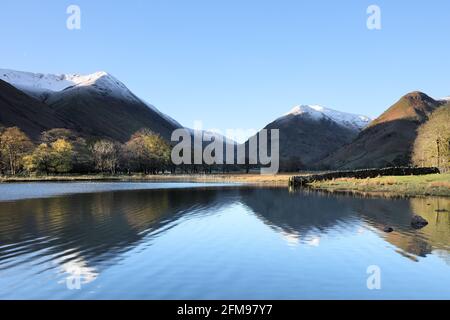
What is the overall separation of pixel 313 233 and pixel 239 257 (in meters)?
9.82

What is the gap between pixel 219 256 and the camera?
78.5ft

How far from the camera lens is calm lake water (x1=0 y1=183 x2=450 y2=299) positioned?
56.6ft

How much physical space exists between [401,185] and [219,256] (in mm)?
59808

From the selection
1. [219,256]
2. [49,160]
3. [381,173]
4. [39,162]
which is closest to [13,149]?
[39,162]

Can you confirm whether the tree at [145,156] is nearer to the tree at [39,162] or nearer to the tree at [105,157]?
the tree at [105,157]

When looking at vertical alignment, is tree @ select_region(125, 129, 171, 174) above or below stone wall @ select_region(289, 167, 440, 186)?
above

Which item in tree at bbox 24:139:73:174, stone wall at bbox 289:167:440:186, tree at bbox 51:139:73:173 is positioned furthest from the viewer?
tree at bbox 51:139:73:173

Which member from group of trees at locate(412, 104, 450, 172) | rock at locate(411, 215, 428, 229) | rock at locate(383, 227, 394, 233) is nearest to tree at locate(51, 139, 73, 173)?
group of trees at locate(412, 104, 450, 172)

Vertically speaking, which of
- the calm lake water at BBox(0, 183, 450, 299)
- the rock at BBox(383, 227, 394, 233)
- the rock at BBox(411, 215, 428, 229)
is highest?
the rock at BBox(411, 215, 428, 229)

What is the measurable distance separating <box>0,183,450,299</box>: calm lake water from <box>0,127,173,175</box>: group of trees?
127 m

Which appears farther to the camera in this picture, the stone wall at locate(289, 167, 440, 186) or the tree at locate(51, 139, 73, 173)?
the tree at locate(51, 139, 73, 173)

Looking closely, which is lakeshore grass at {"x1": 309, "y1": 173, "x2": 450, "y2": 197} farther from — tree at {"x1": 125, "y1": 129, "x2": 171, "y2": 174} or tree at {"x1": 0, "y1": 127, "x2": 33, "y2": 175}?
tree at {"x1": 0, "y1": 127, "x2": 33, "y2": 175}
